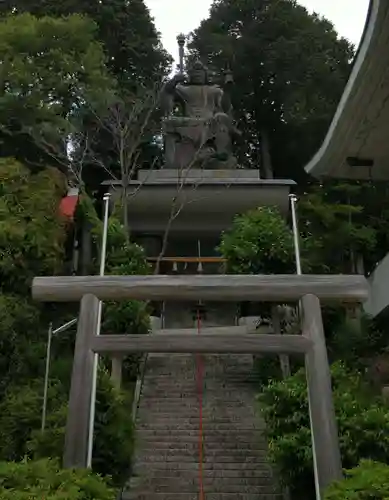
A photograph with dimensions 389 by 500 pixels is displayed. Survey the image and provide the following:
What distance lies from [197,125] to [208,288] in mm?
13859

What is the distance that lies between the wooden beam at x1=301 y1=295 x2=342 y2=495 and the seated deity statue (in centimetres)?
1249

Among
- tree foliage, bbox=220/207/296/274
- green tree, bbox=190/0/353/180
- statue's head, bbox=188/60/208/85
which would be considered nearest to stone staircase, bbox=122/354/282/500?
tree foliage, bbox=220/207/296/274

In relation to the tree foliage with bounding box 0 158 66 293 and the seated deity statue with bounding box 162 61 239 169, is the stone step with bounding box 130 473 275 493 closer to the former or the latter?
the tree foliage with bounding box 0 158 66 293

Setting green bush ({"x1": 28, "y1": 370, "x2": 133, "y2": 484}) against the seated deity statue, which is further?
the seated deity statue

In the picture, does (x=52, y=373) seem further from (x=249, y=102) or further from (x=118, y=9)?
(x=249, y=102)

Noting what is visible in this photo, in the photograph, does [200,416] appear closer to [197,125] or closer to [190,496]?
[190,496]

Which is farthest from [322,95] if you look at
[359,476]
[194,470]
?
[359,476]

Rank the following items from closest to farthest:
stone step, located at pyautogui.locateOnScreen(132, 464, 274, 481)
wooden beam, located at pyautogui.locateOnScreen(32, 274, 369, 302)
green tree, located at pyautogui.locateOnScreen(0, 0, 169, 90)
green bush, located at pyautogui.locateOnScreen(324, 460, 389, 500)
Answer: green bush, located at pyautogui.locateOnScreen(324, 460, 389, 500), wooden beam, located at pyautogui.locateOnScreen(32, 274, 369, 302), stone step, located at pyautogui.locateOnScreen(132, 464, 274, 481), green tree, located at pyautogui.locateOnScreen(0, 0, 169, 90)

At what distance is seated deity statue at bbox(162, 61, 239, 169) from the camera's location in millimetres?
20250

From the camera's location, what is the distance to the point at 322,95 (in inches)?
973

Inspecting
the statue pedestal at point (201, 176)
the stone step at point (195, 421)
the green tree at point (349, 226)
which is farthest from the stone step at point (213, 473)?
the statue pedestal at point (201, 176)

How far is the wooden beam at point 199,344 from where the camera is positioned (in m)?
7.22

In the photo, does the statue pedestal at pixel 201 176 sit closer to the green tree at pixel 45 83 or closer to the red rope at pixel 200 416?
the green tree at pixel 45 83

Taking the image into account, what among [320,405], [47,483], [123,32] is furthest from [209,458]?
[123,32]
